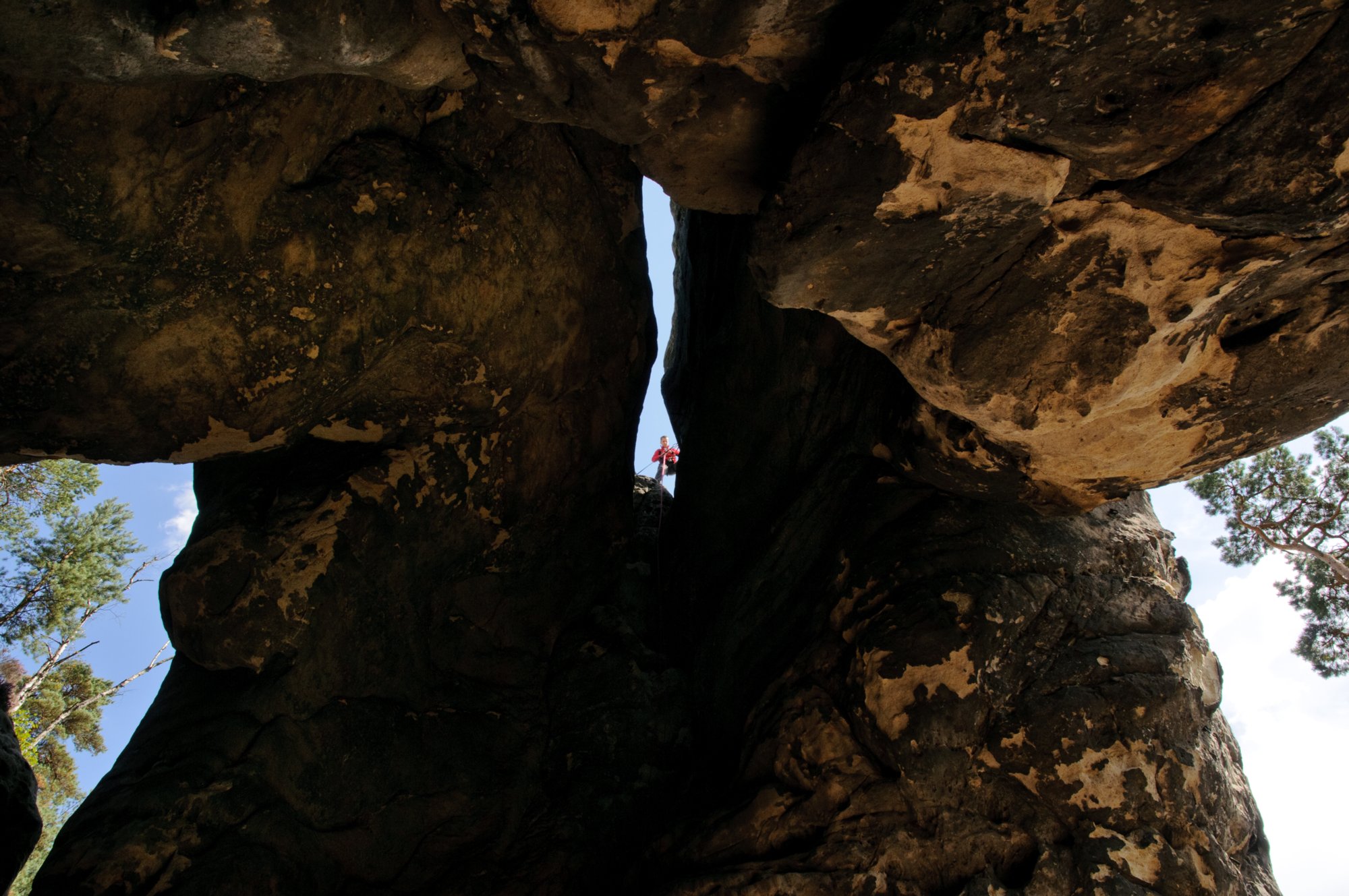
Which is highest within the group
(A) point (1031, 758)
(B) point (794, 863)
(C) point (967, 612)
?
(C) point (967, 612)

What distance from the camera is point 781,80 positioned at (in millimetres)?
3107

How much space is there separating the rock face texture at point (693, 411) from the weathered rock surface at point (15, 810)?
0.55m

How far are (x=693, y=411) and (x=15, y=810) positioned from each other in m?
4.73

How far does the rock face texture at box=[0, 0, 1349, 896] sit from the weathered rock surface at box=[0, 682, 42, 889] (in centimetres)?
55

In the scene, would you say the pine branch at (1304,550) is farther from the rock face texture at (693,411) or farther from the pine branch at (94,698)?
the pine branch at (94,698)

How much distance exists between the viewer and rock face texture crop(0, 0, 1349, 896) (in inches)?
108

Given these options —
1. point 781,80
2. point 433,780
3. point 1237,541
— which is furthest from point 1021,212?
point 1237,541

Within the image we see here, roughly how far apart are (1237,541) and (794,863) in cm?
834

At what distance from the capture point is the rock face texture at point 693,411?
2.74m

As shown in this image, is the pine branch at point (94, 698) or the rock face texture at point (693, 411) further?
the pine branch at point (94, 698)

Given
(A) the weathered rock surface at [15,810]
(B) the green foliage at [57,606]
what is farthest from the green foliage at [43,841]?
(A) the weathered rock surface at [15,810]

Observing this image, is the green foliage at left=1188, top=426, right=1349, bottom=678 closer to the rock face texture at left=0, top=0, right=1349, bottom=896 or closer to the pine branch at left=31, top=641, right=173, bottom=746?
the rock face texture at left=0, top=0, right=1349, bottom=896

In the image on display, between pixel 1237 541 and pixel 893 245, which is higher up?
pixel 1237 541

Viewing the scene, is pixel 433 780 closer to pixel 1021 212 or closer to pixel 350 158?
pixel 350 158
